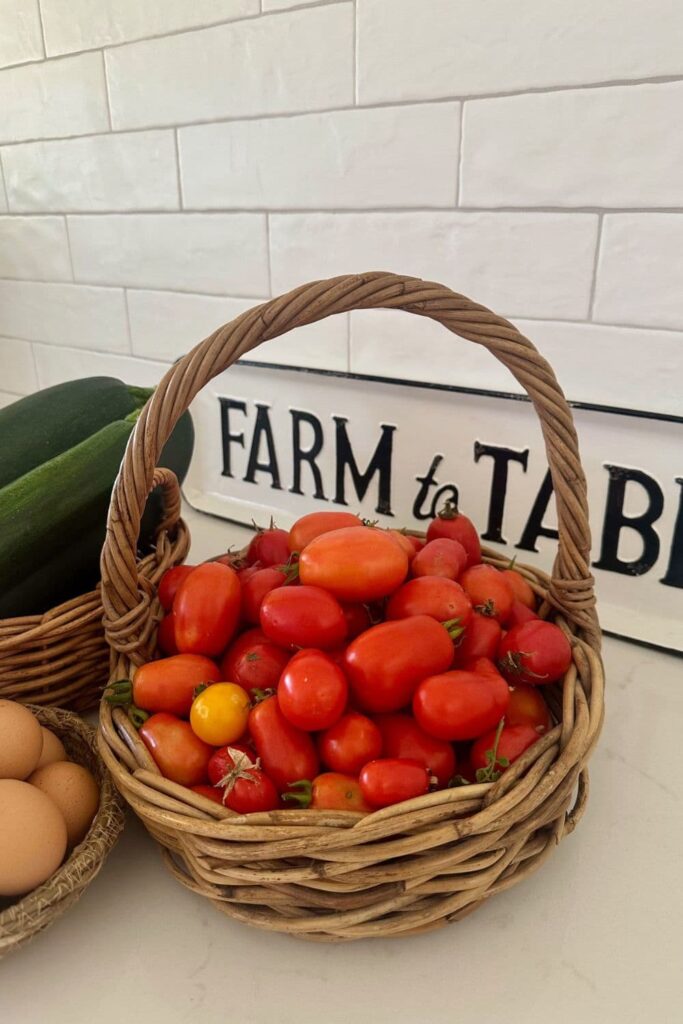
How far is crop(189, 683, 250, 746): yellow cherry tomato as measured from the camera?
497 mm

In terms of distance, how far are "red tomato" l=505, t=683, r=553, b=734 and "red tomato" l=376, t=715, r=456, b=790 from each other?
67 millimetres

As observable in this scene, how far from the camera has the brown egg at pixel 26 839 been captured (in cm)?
44

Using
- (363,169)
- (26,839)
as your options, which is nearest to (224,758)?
(26,839)

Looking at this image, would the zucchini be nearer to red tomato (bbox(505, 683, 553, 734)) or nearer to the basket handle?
the basket handle

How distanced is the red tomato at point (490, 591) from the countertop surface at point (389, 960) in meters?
0.18

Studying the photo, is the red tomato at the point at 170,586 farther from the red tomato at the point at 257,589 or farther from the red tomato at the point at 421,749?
the red tomato at the point at 421,749

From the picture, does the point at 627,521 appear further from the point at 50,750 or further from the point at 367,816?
the point at 50,750

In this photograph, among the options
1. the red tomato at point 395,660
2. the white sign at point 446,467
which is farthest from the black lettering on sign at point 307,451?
the red tomato at point 395,660

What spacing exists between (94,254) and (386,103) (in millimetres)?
563

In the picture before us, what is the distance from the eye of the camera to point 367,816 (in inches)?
16.8

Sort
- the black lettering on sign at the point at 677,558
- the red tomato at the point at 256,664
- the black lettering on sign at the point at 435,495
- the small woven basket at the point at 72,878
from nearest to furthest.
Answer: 1. the small woven basket at the point at 72,878
2. the red tomato at the point at 256,664
3. the black lettering on sign at the point at 677,558
4. the black lettering on sign at the point at 435,495

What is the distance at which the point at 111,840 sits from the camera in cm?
48

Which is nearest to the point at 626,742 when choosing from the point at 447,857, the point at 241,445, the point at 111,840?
the point at 447,857

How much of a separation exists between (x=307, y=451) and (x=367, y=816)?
605mm
